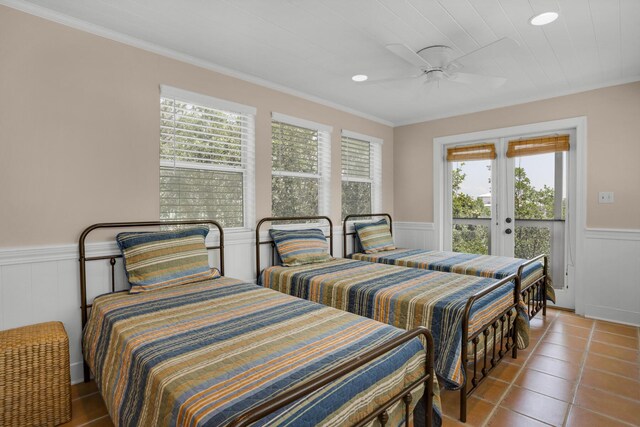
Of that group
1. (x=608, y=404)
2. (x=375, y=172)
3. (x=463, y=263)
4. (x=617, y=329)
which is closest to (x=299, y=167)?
(x=375, y=172)

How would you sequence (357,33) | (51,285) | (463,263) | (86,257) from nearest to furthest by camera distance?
1. (51,285)
2. (86,257)
3. (357,33)
4. (463,263)

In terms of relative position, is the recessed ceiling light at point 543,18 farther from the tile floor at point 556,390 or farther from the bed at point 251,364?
the tile floor at point 556,390

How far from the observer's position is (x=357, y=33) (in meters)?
2.49

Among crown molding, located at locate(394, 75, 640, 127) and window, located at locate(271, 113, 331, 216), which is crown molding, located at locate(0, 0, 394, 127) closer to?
window, located at locate(271, 113, 331, 216)

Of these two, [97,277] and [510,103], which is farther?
[510,103]

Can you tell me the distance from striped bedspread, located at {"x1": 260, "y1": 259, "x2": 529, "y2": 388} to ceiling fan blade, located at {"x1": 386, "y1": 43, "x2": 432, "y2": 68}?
1641mm

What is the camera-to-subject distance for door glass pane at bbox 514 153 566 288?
4.00 meters

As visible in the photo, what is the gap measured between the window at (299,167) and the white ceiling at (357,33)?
0.49m

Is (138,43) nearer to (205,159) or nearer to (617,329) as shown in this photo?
(205,159)

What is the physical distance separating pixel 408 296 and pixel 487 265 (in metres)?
1.42

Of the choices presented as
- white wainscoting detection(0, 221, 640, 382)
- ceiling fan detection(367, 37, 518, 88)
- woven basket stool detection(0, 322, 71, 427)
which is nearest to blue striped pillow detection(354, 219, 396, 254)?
white wainscoting detection(0, 221, 640, 382)

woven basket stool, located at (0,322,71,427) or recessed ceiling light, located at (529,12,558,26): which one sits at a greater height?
recessed ceiling light, located at (529,12,558,26)

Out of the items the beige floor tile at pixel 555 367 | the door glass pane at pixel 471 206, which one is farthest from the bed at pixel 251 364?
the door glass pane at pixel 471 206

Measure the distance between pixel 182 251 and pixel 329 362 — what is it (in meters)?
1.60
